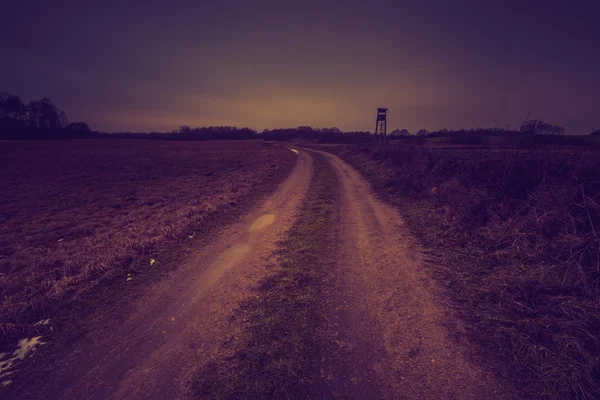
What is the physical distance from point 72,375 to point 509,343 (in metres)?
7.33

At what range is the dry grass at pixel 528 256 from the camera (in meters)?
4.07

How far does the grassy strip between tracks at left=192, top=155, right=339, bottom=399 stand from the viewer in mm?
3781

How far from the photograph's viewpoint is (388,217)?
38.7ft

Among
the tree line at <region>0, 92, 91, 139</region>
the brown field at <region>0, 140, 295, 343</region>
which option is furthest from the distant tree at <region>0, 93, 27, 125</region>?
the brown field at <region>0, 140, 295, 343</region>

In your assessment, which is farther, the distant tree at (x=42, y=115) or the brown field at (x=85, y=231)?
the distant tree at (x=42, y=115)

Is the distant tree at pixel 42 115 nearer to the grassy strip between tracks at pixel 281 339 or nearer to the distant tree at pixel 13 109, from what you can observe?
the distant tree at pixel 13 109

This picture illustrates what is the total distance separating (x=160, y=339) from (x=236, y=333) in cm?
143

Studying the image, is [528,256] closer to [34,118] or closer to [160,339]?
[160,339]

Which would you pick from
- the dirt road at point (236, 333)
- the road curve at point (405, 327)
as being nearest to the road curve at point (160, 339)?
the dirt road at point (236, 333)

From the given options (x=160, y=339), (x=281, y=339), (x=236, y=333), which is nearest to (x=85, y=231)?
(x=160, y=339)

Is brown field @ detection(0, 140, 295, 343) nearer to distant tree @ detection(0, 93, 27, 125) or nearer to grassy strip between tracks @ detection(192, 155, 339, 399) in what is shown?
grassy strip between tracks @ detection(192, 155, 339, 399)

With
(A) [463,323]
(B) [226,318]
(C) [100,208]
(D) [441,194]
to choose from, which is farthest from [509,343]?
(C) [100,208]

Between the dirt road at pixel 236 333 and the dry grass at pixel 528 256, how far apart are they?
2.31 feet

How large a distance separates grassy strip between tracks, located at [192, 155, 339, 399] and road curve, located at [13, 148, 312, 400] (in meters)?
0.44
